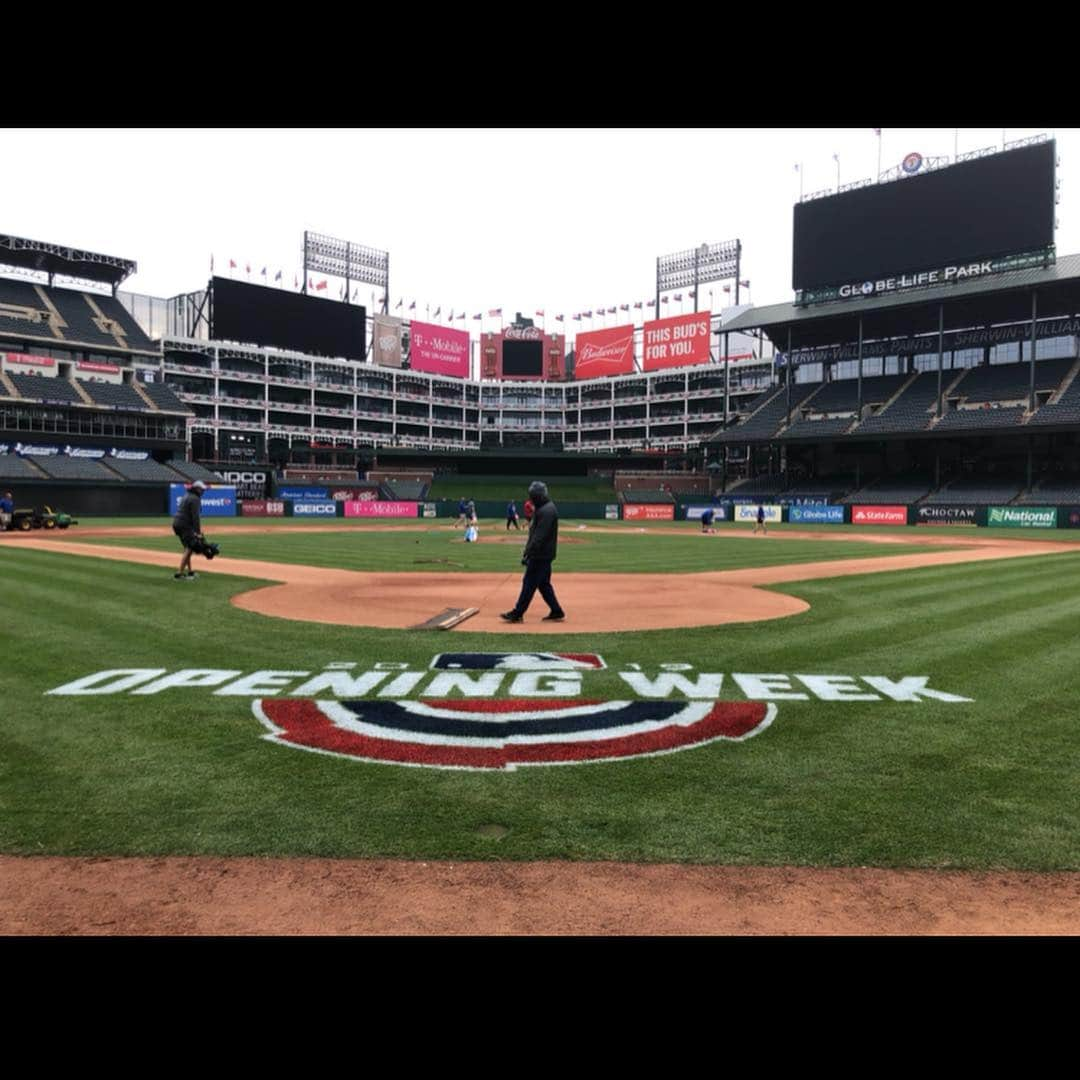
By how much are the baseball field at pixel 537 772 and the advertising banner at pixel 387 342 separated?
89432 mm

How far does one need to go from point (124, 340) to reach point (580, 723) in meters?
76.5

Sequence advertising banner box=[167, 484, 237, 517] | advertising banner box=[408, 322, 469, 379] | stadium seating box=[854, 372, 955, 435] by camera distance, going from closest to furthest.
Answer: advertising banner box=[167, 484, 237, 517]
stadium seating box=[854, 372, 955, 435]
advertising banner box=[408, 322, 469, 379]

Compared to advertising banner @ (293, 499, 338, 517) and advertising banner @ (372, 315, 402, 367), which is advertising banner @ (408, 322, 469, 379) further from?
advertising banner @ (293, 499, 338, 517)

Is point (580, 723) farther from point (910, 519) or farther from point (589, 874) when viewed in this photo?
point (910, 519)

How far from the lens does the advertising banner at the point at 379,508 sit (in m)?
66.4

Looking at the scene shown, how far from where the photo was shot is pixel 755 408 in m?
75.7

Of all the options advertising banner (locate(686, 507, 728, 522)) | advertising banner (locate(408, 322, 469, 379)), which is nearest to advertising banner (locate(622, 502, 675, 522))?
advertising banner (locate(686, 507, 728, 522))

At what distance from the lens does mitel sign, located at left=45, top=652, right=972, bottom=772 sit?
6230mm

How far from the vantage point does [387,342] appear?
99250mm

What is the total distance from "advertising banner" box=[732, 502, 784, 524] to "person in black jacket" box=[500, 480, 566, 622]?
157ft

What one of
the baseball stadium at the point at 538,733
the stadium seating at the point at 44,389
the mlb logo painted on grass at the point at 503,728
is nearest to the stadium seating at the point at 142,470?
the stadium seating at the point at 44,389

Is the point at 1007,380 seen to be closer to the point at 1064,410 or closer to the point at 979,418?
the point at 979,418

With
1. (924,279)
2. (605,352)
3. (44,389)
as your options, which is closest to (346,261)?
(605,352)
